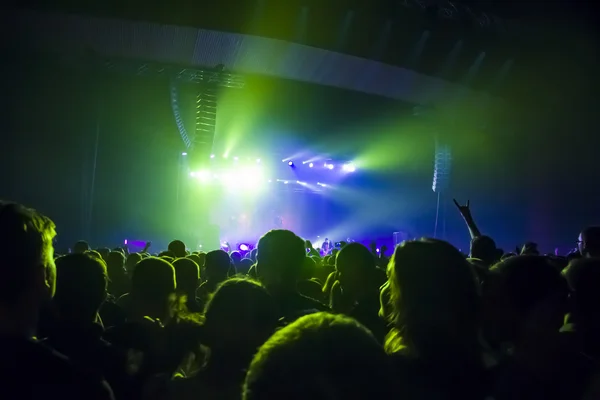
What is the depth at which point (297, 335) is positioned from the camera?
116 centimetres

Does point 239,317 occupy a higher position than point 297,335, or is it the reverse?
point 297,335

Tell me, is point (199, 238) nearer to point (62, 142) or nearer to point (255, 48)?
point (62, 142)

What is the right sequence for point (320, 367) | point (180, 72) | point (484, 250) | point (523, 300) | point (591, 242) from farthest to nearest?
point (180, 72), point (484, 250), point (591, 242), point (523, 300), point (320, 367)

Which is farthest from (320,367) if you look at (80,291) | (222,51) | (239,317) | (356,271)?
(222,51)

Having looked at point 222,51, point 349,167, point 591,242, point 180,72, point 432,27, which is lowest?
point 591,242

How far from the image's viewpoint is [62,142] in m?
16.8

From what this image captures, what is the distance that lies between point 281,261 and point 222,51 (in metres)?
Result: 10.7

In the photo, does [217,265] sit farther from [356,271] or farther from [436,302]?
[436,302]

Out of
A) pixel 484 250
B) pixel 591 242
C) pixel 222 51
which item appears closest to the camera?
pixel 591 242

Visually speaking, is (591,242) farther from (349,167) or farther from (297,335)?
(349,167)

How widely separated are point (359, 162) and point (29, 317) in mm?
23735

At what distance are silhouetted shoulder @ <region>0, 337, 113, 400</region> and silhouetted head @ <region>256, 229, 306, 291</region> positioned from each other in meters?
2.02

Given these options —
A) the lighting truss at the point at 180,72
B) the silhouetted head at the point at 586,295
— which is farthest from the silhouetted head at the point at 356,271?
the lighting truss at the point at 180,72

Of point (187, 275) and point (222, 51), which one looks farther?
point (222, 51)
